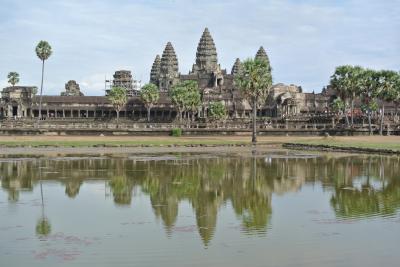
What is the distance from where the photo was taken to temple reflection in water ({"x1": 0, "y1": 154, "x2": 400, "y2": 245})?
22.2 m

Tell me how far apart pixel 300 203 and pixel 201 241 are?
8.07 m

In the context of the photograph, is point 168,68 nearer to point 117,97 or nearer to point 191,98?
point 117,97

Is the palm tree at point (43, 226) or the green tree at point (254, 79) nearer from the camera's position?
the palm tree at point (43, 226)

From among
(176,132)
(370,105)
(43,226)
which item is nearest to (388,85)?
(370,105)

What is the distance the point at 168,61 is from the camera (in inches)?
7510

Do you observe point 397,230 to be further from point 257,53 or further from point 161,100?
point 257,53

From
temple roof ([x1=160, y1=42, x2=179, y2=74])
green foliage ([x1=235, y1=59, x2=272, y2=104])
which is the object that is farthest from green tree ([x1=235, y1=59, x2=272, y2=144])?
temple roof ([x1=160, y1=42, x2=179, y2=74])

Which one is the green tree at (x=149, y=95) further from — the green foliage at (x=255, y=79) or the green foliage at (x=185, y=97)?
the green foliage at (x=255, y=79)

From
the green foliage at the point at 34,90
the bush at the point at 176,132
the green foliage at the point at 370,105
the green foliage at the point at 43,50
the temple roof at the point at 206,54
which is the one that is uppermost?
the temple roof at the point at 206,54

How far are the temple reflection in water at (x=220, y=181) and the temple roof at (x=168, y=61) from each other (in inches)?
5623

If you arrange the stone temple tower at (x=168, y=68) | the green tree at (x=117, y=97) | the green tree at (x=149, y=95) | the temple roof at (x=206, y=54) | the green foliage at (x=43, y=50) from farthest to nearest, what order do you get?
the stone temple tower at (x=168, y=68), the temple roof at (x=206, y=54), the green tree at (x=149, y=95), the green tree at (x=117, y=97), the green foliage at (x=43, y=50)

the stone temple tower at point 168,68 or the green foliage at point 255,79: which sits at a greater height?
the stone temple tower at point 168,68

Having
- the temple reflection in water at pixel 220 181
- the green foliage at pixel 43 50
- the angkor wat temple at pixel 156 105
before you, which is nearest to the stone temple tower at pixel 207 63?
the angkor wat temple at pixel 156 105

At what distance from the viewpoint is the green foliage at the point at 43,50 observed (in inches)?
4390
